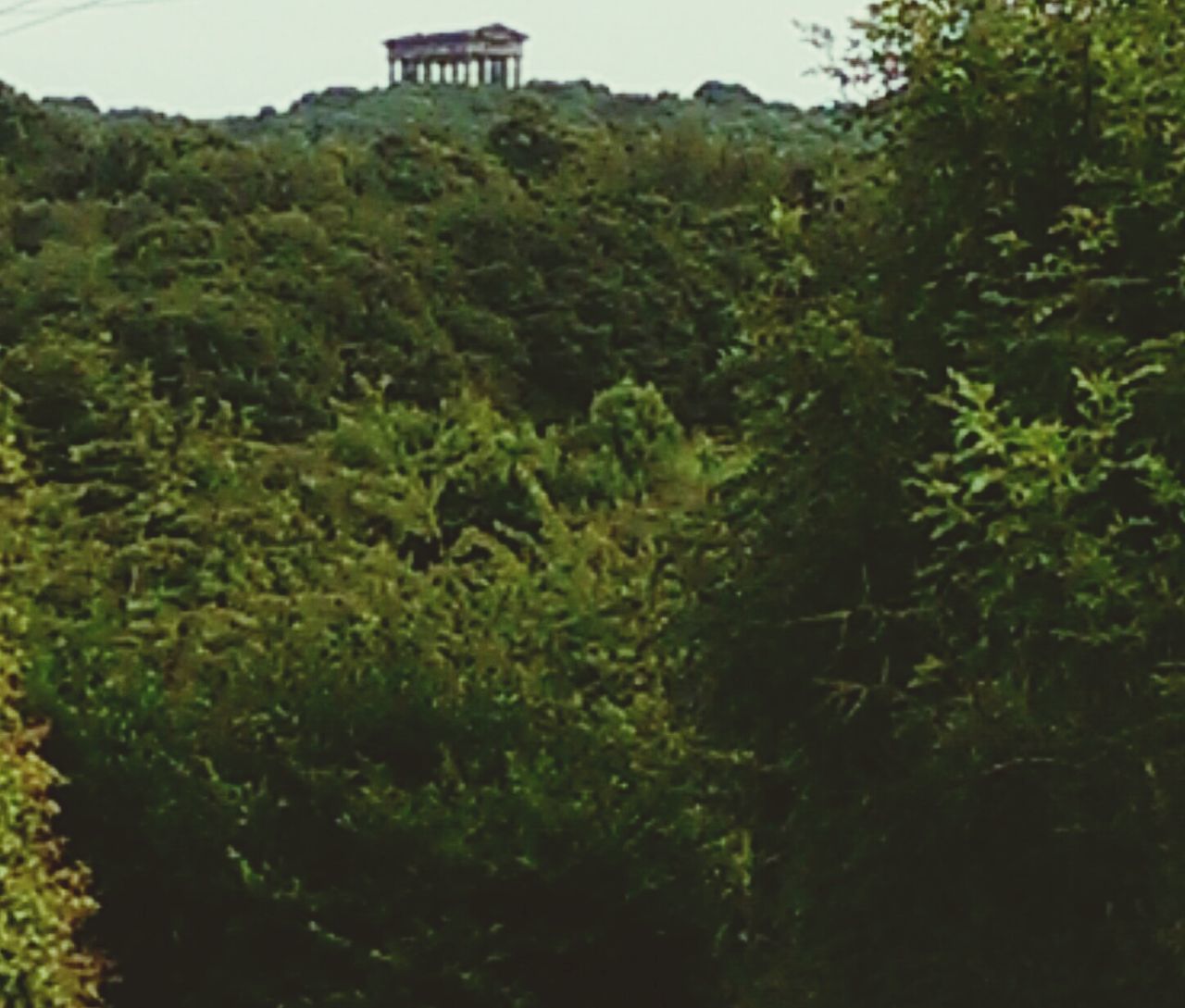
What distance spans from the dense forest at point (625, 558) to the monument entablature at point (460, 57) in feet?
3.29

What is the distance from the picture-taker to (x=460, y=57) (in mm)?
19750

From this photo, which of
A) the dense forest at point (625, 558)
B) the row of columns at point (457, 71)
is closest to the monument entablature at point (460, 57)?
the row of columns at point (457, 71)

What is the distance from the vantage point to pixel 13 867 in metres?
7.42

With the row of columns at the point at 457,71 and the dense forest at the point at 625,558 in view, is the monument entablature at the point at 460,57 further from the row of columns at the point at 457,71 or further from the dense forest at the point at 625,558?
the dense forest at the point at 625,558

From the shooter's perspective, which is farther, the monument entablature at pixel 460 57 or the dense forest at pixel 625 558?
the monument entablature at pixel 460 57

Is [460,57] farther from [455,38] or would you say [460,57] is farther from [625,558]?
[625,558]

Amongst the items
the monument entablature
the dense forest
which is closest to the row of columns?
the monument entablature

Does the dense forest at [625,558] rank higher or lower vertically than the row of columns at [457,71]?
lower

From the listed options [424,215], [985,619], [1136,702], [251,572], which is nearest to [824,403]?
[985,619]

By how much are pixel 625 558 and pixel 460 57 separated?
10.8 m

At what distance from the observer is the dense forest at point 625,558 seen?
390 centimetres

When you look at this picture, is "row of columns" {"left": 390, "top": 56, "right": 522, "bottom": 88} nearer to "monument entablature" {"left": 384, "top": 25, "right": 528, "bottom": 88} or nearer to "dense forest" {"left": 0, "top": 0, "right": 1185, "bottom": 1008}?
"monument entablature" {"left": 384, "top": 25, "right": 528, "bottom": 88}

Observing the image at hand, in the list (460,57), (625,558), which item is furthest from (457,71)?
(625,558)

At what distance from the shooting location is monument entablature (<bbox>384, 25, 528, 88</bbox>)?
1850cm
